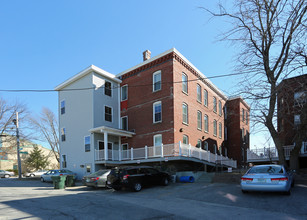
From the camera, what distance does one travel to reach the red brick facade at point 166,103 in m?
20.8

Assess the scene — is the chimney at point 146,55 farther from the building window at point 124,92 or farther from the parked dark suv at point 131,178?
the parked dark suv at point 131,178

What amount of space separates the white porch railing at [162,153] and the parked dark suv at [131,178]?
374 cm

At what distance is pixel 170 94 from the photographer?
68.3ft

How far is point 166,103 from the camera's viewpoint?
21000mm

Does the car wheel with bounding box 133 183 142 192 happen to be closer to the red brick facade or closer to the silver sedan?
the silver sedan

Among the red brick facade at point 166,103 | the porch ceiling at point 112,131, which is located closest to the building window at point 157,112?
the red brick facade at point 166,103

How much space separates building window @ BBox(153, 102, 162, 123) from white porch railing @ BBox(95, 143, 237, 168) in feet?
10.5

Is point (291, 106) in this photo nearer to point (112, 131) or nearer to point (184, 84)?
point (184, 84)

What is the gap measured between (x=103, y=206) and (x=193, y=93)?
55.4ft

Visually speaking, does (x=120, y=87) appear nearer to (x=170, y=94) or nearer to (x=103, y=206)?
(x=170, y=94)

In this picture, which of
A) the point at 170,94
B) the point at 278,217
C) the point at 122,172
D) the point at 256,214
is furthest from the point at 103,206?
the point at 170,94

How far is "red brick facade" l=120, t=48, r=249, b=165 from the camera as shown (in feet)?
68.2

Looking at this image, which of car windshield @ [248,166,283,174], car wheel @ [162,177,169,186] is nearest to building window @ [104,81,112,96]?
car wheel @ [162,177,169,186]

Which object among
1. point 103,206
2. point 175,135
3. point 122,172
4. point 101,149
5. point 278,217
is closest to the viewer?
point 278,217
